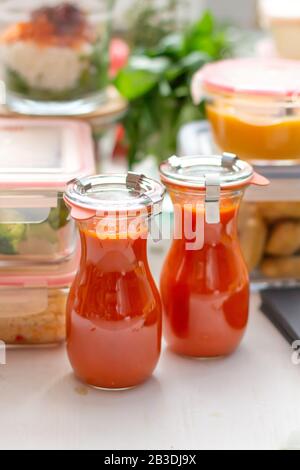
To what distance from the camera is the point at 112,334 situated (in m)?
0.82

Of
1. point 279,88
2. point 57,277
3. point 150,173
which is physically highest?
point 279,88

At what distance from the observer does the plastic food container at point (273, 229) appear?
1.03 m

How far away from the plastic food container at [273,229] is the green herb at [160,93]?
0.33m

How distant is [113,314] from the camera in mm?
823

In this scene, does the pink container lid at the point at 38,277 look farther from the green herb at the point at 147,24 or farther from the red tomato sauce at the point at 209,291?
the green herb at the point at 147,24

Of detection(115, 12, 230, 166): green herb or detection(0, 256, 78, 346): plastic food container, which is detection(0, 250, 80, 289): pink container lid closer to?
detection(0, 256, 78, 346): plastic food container

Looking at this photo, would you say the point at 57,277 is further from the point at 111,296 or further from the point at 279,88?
the point at 279,88

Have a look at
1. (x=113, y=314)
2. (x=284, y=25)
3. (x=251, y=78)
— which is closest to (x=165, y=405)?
(x=113, y=314)

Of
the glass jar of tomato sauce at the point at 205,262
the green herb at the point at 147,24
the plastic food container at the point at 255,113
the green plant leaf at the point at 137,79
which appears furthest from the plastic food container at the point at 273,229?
Result: the green herb at the point at 147,24

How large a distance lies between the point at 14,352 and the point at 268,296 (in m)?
0.30

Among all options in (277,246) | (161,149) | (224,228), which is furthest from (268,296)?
(161,149)

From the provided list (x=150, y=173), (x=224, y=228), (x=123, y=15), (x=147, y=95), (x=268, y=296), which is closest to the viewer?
(x=224, y=228)

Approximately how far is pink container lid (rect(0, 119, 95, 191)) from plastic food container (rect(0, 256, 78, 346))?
9cm

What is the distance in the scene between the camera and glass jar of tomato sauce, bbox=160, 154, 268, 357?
87cm
